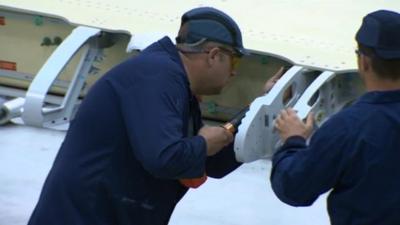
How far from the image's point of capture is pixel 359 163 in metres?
2.13

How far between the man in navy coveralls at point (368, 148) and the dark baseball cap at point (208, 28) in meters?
0.42

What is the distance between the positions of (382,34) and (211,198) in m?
2.41

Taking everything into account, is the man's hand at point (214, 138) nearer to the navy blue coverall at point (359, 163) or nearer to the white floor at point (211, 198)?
the navy blue coverall at point (359, 163)

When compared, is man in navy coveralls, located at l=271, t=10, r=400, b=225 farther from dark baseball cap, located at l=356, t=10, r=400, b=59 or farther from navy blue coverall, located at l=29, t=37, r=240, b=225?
navy blue coverall, located at l=29, t=37, r=240, b=225

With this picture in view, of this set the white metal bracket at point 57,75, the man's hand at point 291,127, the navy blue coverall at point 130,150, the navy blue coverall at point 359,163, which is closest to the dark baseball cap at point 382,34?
the navy blue coverall at point 359,163

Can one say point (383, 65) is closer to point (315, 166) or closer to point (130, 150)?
point (315, 166)

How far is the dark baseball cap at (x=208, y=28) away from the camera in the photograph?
2.41 metres

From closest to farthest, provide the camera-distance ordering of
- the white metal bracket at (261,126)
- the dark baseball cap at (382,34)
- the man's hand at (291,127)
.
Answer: the dark baseball cap at (382,34) → the man's hand at (291,127) → the white metal bracket at (261,126)

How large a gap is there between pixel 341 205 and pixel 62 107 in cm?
216

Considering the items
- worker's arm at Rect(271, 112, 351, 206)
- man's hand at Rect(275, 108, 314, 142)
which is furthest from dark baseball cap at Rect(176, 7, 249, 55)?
worker's arm at Rect(271, 112, 351, 206)

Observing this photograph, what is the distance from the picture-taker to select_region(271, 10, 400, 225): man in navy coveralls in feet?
6.94

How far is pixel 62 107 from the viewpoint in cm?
408

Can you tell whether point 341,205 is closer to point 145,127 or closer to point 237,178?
point 145,127

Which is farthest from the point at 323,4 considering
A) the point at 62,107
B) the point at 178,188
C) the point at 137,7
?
the point at 178,188
